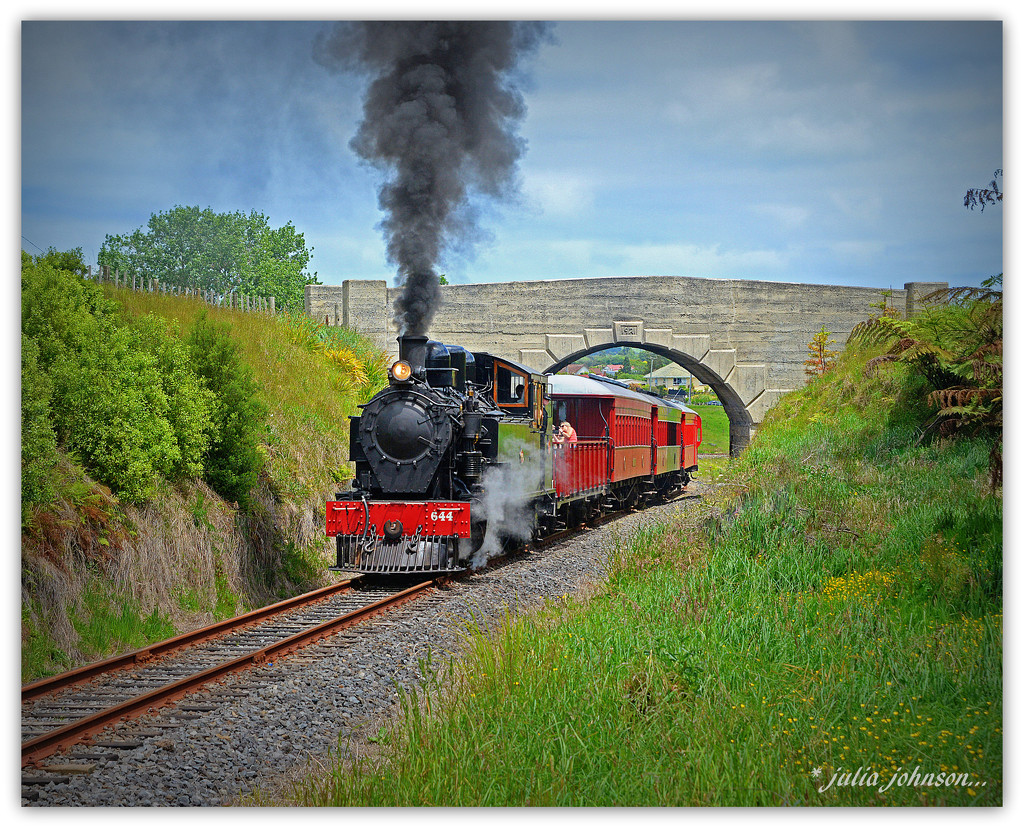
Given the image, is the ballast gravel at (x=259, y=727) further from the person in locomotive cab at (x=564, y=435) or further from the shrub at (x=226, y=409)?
the person in locomotive cab at (x=564, y=435)

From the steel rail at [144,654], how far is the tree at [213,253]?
392cm

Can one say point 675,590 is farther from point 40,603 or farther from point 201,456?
point 201,456

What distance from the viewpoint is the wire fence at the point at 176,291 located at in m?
11.5

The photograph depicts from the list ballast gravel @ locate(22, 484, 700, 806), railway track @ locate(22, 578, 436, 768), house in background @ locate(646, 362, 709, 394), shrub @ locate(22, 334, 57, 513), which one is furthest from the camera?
Result: house in background @ locate(646, 362, 709, 394)

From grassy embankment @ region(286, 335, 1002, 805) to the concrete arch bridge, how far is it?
16.2 meters

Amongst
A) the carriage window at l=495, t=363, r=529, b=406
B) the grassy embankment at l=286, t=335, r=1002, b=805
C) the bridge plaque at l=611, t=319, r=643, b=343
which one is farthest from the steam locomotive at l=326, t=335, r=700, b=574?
the bridge plaque at l=611, t=319, r=643, b=343

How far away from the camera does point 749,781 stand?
14.7 feet

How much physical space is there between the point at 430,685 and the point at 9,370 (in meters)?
3.68

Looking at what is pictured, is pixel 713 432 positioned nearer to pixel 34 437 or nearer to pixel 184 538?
pixel 184 538

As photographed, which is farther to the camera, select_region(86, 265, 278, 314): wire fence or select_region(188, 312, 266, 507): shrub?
select_region(86, 265, 278, 314): wire fence

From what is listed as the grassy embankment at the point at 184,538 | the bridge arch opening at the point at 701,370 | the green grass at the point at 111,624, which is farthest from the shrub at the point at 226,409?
the bridge arch opening at the point at 701,370

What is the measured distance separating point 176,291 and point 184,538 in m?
6.36

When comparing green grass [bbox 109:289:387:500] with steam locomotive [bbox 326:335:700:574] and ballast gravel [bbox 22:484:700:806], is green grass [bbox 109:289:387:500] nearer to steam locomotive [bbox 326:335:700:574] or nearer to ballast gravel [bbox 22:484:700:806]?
steam locomotive [bbox 326:335:700:574]

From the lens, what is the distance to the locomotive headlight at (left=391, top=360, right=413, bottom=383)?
34.3ft
